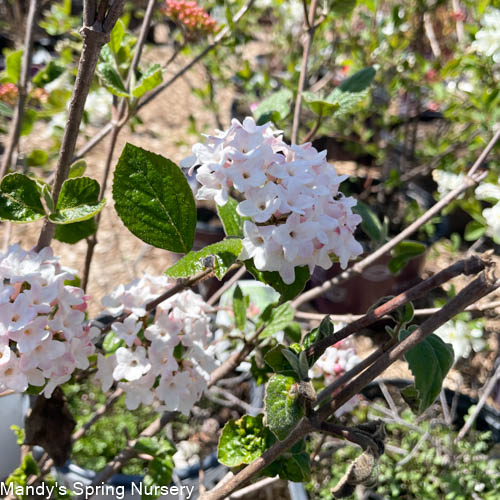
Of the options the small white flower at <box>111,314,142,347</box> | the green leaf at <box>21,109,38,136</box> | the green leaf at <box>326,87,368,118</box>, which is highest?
the green leaf at <box>21,109,38,136</box>

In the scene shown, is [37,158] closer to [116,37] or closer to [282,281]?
[116,37]

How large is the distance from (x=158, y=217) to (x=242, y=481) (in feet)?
0.97

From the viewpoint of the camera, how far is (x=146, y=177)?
0.55 m

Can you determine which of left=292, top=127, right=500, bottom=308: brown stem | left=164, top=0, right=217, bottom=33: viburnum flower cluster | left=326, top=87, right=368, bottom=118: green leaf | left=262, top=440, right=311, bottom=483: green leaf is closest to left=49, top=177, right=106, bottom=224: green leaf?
left=262, top=440, right=311, bottom=483: green leaf

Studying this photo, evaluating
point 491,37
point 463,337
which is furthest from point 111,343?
point 491,37

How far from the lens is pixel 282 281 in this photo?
0.52 meters

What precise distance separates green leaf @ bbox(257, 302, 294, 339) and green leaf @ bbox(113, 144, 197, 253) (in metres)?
0.24

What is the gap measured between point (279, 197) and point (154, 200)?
0.48 ft

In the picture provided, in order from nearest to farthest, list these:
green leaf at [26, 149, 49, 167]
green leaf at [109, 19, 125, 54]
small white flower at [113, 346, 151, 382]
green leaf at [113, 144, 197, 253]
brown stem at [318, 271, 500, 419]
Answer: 1. brown stem at [318, 271, 500, 419]
2. green leaf at [113, 144, 197, 253]
3. small white flower at [113, 346, 151, 382]
4. green leaf at [109, 19, 125, 54]
5. green leaf at [26, 149, 49, 167]

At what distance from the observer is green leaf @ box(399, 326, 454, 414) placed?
506 millimetres

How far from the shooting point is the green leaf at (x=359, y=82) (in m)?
0.94

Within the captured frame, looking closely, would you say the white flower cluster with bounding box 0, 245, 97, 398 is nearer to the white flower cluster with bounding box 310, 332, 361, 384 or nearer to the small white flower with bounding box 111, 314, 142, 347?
the small white flower with bounding box 111, 314, 142, 347

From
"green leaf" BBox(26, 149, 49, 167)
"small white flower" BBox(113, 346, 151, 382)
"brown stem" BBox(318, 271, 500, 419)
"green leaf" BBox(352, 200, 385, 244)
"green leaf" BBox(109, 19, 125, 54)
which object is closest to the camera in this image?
"brown stem" BBox(318, 271, 500, 419)

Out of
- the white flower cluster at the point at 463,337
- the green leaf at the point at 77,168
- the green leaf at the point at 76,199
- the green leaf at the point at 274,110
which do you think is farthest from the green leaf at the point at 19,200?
the white flower cluster at the point at 463,337
